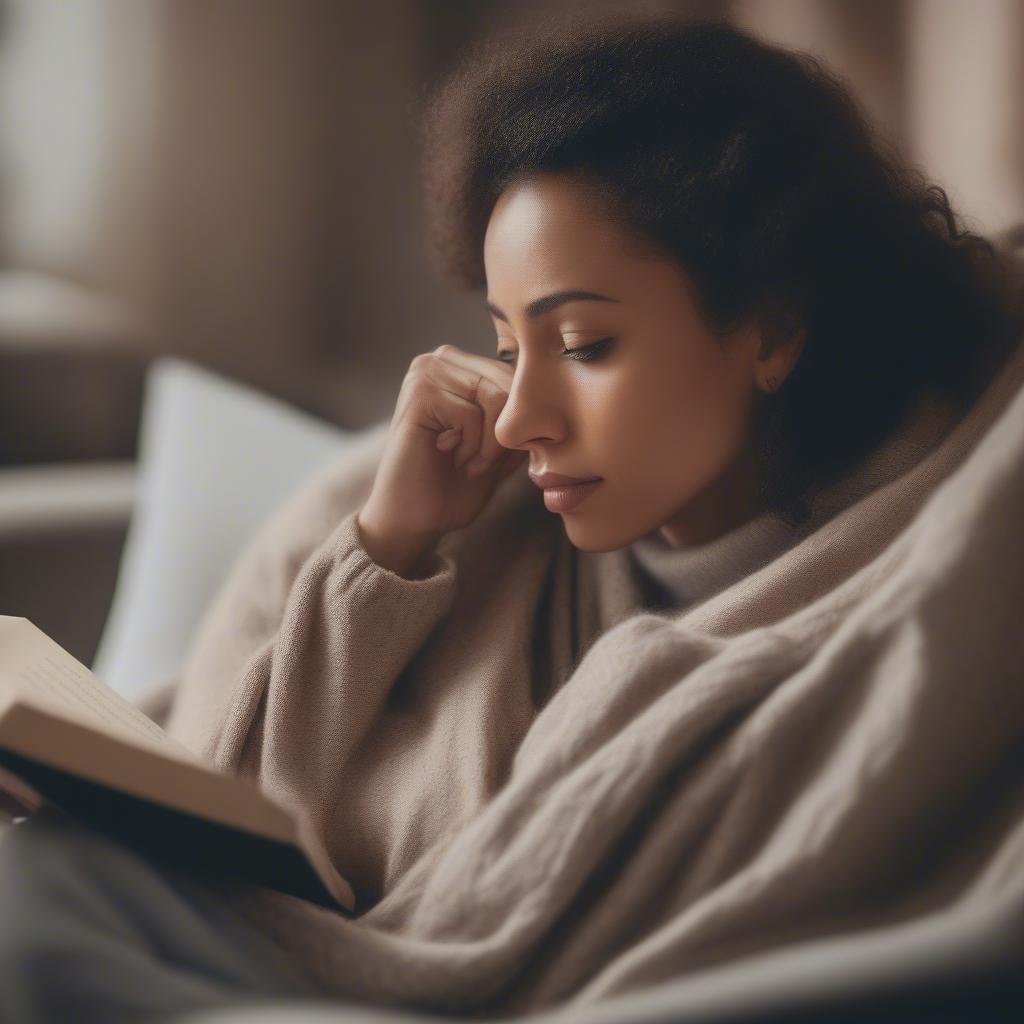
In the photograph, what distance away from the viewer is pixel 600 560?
811 millimetres

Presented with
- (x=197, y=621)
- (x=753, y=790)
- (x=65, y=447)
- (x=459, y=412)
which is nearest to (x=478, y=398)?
(x=459, y=412)

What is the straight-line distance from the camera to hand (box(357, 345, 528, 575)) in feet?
2.54

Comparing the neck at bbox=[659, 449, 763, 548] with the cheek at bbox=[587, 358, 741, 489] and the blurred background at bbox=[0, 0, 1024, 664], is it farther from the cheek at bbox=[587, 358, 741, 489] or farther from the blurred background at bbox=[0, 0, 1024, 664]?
the blurred background at bbox=[0, 0, 1024, 664]

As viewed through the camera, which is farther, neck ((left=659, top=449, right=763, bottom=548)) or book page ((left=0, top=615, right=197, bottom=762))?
neck ((left=659, top=449, right=763, bottom=548))

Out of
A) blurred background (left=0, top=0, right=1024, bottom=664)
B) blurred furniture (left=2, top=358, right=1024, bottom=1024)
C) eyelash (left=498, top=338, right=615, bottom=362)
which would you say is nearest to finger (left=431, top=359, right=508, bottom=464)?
eyelash (left=498, top=338, right=615, bottom=362)

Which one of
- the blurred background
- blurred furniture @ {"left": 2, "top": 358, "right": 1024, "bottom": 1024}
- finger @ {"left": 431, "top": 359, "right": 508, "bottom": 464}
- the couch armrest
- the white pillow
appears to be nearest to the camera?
blurred furniture @ {"left": 2, "top": 358, "right": 1024, "bottom": 1024}

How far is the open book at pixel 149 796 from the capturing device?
0.47 m

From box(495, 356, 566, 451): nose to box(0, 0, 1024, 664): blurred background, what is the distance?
27.2 inches

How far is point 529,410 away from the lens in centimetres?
68

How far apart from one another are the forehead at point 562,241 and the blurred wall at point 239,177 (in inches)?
28.0

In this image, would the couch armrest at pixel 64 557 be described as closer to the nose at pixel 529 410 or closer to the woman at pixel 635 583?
the woman at pixel 635 583

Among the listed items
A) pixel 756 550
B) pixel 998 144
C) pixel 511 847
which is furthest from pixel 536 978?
pixel 998 144

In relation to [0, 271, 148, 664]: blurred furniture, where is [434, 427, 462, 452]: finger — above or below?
above

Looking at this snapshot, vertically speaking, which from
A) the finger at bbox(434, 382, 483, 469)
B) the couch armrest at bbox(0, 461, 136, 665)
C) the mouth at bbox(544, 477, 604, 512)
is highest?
the finger at bbox(434, 382, 483, 469)
